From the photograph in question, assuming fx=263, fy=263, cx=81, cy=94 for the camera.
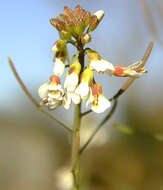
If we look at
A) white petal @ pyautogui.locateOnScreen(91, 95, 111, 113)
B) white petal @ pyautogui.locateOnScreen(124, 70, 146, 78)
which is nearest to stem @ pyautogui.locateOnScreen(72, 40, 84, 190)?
white petal @ pyautogui.locateOnScreen(91, 95, 111, 113)

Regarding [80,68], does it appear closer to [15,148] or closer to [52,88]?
[52,88]

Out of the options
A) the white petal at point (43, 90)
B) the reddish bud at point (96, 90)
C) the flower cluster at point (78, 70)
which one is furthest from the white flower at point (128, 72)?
the white petal at point (43, 90)

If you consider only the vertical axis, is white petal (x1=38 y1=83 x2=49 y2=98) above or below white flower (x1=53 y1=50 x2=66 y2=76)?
below

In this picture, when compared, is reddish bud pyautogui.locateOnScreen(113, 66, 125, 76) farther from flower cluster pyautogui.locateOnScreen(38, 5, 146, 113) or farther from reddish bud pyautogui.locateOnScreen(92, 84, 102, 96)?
reddish bud pyautogui.locateOnScreen(92, 84, 102, 96)

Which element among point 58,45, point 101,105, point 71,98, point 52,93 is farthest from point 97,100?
point 58,45

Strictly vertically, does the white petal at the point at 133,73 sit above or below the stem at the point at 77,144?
above

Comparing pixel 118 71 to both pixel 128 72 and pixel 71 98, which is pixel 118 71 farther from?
pixel 71 98

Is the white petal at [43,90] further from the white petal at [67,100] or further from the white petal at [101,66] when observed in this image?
the white petal at [101,66]

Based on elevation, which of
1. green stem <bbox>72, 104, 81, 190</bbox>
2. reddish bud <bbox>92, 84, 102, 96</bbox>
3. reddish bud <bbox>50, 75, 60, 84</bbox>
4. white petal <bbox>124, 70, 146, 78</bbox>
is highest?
white petal <bbox>124, 70, 146, 78</bbox>

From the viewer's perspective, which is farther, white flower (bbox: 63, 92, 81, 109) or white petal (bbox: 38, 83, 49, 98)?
white petal (bbox: 38, 83, 49, 98)
